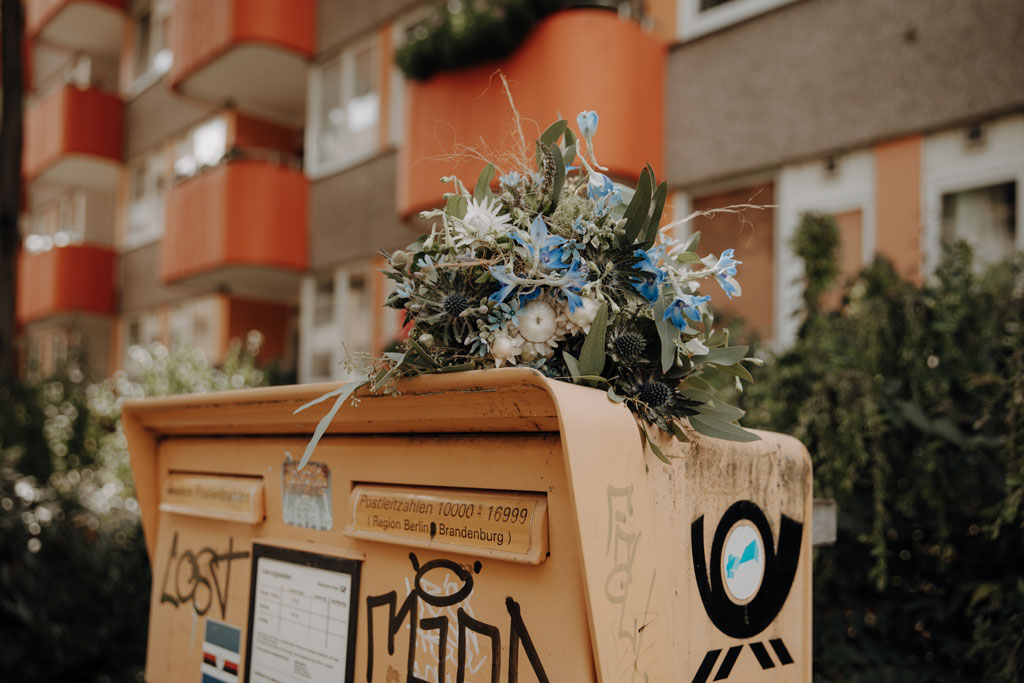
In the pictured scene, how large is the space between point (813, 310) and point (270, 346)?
11.3 meters

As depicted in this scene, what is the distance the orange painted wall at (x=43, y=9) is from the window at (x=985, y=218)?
15.7 m

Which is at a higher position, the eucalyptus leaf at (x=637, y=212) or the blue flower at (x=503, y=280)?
the eucalyptus leaf at (x=637, y=212)

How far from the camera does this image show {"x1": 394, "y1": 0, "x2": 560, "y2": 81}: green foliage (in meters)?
7.27

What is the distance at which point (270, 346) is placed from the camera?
1409cm

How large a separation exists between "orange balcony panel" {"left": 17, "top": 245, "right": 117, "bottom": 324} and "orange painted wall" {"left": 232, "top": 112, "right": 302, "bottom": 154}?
4.77 metres

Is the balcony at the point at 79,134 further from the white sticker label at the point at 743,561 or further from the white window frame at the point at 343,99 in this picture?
the white sticker label at the point at 743,561

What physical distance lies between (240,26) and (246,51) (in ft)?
1.53

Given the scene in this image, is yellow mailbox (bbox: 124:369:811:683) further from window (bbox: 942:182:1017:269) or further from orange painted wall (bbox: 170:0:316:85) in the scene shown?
orange painted wall (bbox: 170:0:316:85)

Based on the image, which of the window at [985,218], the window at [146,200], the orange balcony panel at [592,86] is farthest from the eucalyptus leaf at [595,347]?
the window at [146,200]

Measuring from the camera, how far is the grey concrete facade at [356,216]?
10047 mm

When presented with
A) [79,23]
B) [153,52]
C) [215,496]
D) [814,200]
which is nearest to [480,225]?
[215,496]

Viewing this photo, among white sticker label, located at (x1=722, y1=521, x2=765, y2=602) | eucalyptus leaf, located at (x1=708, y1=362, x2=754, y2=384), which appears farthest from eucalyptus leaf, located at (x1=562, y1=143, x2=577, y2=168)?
white sticker label, located at (x1=722, y1=521, x2=765, y2=602)

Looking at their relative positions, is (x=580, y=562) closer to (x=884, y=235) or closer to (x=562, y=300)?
(x=562, y=300)

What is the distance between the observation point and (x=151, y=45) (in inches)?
634
